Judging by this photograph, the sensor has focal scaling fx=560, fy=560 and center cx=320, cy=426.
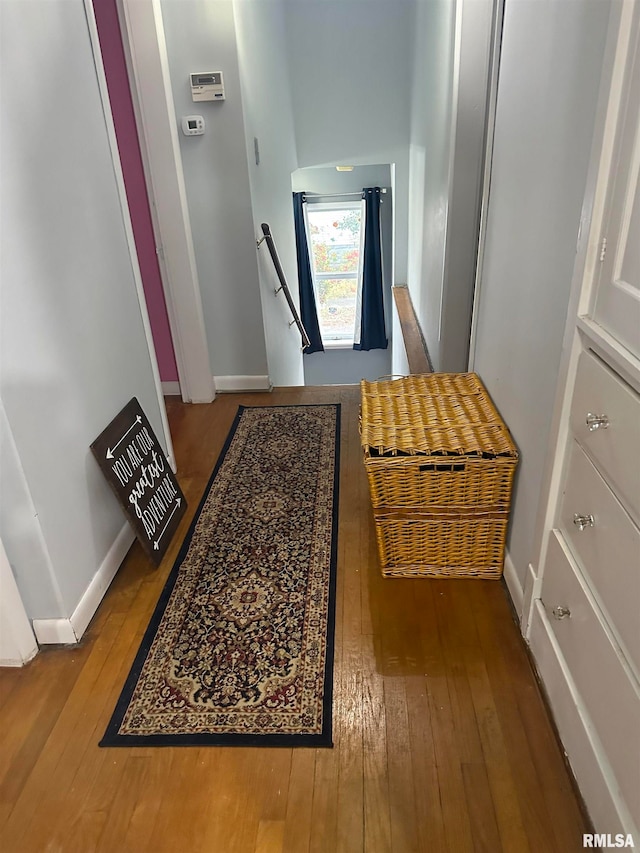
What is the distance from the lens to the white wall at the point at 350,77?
4.16 metres

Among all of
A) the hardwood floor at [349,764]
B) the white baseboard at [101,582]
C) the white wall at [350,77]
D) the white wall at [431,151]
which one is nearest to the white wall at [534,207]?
the hardwood floor at [349,764]

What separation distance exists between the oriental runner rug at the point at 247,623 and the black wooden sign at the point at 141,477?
0.35ft

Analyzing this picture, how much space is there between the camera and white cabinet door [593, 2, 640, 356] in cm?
93

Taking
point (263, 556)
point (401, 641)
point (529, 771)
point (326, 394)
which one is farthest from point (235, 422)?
point (529, 771)

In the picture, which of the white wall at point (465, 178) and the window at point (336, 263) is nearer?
the white wall at point (465, 178)

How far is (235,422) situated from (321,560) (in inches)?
47.1

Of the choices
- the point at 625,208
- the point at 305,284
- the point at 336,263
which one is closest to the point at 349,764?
the point at 625,208

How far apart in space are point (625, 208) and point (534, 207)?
51cm

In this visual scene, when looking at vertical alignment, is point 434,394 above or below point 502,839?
above

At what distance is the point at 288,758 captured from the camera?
129 centimetres

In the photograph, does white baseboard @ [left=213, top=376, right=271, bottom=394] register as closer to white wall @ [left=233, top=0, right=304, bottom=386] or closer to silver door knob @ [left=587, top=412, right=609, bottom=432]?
white wall @ [left=233, top=0, right=304, bottom=386]

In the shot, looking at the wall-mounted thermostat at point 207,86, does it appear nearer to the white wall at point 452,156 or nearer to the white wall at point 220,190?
the white wall at point 220,190

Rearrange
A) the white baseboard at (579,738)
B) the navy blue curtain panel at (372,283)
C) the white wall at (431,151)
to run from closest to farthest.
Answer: the white baseboard at (579,738) < the white wall at (431,151) < the navy blue curtain panel at (372,283)

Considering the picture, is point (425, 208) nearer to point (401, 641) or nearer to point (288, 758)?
point (401, 641)
